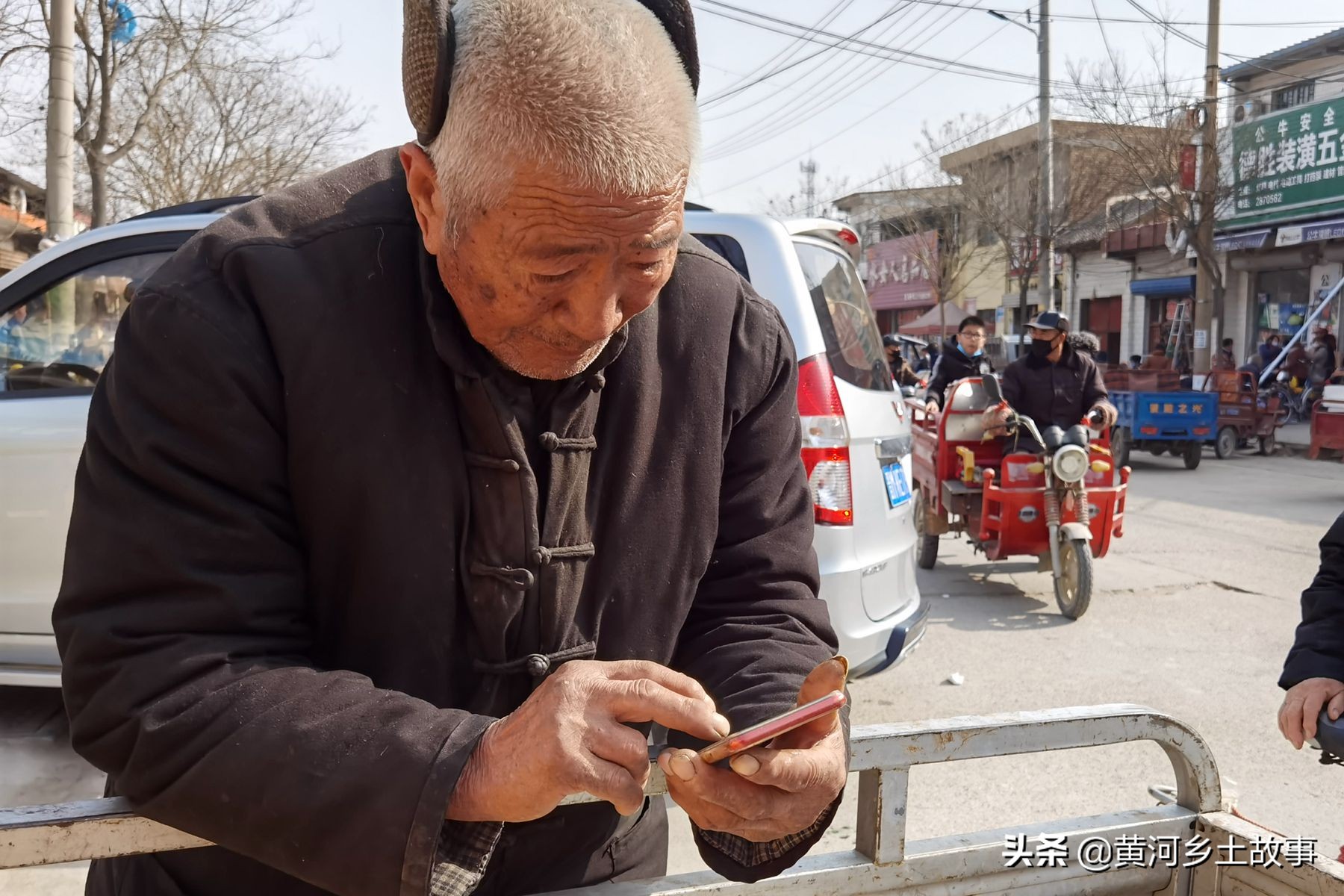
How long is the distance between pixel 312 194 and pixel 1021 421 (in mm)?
6034

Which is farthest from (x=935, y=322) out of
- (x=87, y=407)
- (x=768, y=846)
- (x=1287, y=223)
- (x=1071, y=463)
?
(x=768, y=846)

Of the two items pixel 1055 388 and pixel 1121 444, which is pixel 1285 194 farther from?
pixel 1055 388

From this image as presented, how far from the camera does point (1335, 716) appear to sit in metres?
2.07

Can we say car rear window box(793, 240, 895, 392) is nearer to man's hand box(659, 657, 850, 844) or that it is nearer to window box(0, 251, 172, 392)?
window box(0, 251, 172, 392)

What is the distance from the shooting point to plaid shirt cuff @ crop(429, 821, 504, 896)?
3.40 feet

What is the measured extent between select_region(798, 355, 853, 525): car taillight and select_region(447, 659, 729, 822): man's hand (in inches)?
115

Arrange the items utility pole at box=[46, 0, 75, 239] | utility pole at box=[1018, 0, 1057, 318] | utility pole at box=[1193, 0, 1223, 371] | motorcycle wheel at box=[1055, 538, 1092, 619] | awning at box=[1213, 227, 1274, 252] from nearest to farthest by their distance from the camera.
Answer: motorcycle wheel at box=[1055, 538, 1092, 619] < utility pole at box=[46, 0, 75, 239] < utility pole at box=[1193, 0, 1223, 371] < awning at box=[1213, 227, 1274, 252] < utility pole at box=[1018, 0, 1057, 318]

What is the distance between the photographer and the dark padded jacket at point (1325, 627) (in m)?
2.15

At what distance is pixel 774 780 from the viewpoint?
3.63 feet

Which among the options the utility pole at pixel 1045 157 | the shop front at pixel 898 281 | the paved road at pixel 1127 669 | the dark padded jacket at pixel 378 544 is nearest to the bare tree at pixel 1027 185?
the utility pole at pixel 1045 157

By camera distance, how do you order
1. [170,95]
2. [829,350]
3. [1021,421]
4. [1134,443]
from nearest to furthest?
[829,350]
[1021,421]
[1134,443]
[170,95]

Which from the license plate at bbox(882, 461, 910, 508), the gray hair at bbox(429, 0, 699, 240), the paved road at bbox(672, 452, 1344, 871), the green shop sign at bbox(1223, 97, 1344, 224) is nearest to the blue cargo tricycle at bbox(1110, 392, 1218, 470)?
the paved road at bbox(672, 452, 1344, 871)

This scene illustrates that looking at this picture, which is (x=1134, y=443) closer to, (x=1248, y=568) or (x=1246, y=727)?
(x=1248, y=568)

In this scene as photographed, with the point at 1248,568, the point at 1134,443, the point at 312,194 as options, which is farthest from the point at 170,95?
the point at 312,194
